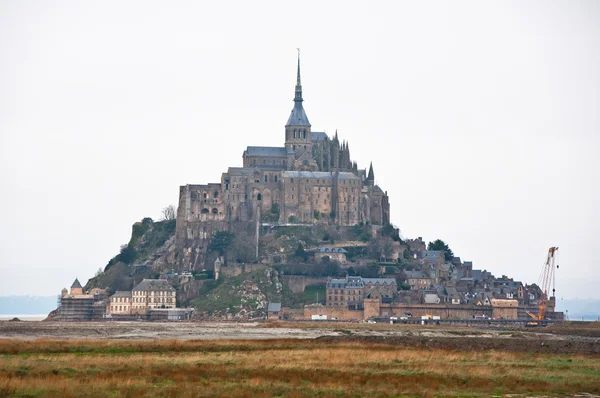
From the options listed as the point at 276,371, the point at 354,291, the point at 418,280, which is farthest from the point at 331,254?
the point at 276,371

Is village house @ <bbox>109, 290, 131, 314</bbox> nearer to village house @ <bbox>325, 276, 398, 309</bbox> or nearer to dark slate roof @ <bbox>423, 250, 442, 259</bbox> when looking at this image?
village house @ <bbox>325, 276, 398, 309</bbox>

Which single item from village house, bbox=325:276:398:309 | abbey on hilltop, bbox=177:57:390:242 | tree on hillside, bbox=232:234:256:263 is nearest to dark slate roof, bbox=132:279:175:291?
tree on hillside, bbox=232:234:256:263

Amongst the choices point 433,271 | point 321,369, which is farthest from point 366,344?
point 433,271

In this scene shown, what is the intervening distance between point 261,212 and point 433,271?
25.4 meters

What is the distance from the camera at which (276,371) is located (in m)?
48.6

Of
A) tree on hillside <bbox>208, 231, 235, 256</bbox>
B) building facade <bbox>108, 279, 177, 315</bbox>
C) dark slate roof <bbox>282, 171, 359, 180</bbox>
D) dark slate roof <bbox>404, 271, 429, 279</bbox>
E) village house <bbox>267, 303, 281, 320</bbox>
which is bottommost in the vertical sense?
village house <bbox>267, 303, 281, 320</bbox>

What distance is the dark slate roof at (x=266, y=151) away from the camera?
6373 inches

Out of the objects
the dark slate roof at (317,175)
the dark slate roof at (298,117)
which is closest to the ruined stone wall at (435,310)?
the dark slate roof at (317,175)

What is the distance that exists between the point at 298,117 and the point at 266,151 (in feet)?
24.2

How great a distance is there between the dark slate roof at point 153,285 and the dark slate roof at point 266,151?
28906 mm

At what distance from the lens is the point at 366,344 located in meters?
69.9

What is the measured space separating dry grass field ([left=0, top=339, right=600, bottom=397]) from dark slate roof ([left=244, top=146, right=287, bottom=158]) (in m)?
97.8

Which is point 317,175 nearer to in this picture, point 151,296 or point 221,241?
point 221,241

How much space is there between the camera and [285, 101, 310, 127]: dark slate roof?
540ft
